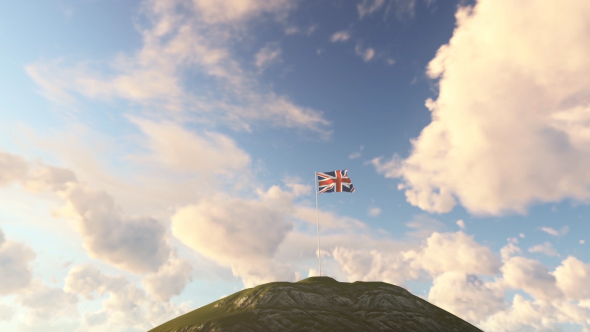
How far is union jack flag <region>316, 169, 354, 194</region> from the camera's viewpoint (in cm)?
12706

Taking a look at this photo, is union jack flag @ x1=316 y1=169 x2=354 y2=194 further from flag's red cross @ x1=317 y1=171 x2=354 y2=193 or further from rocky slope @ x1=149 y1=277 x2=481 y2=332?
rocky slope @ x1=149 y1=277 x2=481 y2=332

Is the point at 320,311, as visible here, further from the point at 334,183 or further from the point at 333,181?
the point at 333,181

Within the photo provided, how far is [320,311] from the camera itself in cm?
13225

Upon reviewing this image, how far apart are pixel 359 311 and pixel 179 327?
66.4 meters

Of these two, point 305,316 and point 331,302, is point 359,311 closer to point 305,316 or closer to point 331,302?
point 331,302

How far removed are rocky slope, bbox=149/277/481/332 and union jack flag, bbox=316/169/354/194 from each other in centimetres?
4475

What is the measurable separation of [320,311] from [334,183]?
157ft

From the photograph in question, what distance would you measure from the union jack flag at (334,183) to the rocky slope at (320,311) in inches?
1762

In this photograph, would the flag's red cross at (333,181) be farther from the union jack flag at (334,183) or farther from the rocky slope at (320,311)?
the rocky slope at (320,311)

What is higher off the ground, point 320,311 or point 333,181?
point 333,181

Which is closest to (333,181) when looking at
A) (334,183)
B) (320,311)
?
(334,183)

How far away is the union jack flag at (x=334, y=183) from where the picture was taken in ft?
417

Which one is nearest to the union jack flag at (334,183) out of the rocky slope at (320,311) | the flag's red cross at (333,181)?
the flag's red cross at (333,181)

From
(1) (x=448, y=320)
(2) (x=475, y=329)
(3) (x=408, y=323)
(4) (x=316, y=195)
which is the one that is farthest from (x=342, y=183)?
(2) (x=475, y=329)
